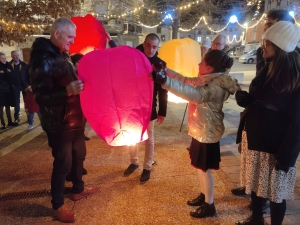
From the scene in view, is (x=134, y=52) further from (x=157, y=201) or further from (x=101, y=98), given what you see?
(x=157, y=201)

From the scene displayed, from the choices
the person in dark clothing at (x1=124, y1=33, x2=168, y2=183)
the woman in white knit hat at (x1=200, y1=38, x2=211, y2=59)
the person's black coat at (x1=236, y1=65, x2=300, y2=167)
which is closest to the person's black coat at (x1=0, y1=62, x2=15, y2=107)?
the person in dark clothing at (x1=124, y1=33, x2=168, y2=183)

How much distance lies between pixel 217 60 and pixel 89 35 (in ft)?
6.82

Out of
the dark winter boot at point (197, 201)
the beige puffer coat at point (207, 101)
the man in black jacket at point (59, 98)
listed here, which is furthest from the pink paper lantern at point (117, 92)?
the dark winter boot at point (197, 201)

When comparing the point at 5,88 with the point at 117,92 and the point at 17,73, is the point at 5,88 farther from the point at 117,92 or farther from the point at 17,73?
the point at 117,92

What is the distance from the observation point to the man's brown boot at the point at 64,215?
2844 millimetres

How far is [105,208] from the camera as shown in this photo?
311cm

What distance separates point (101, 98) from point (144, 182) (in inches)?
78.0

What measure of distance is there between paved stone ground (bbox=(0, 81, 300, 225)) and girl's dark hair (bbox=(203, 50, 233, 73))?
68.9 inches

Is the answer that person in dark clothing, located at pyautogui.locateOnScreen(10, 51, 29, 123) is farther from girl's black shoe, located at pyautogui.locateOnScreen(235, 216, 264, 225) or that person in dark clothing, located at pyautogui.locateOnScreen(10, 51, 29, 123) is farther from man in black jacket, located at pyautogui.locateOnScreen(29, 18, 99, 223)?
girl's black shoe, located at pyautogui.locateOnScreen(235, 216, 264, 225)

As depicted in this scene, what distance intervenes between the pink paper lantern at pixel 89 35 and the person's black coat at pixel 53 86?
37.6 inches

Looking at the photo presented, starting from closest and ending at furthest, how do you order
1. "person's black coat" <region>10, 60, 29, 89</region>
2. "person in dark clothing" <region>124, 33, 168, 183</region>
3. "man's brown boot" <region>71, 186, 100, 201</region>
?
"man's brown boot" <region>71, 186, 100, 201</region> < "person in dark clothing" <region>124, 33, 168, 183</region> < "person's black coat" <region>10, 60, 29, 89</region>

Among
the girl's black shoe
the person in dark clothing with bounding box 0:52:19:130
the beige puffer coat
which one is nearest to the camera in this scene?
the beige puffer coat

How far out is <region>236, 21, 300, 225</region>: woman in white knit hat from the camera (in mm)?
2164

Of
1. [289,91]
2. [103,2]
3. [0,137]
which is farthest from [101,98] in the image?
[103,2]
